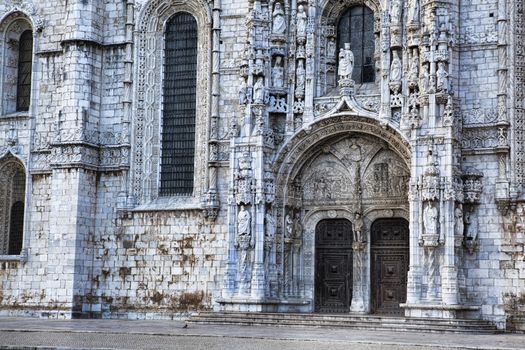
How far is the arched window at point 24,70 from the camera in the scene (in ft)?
118

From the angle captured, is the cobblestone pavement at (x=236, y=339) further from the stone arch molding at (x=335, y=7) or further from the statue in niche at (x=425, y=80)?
the stone arch molding at (x=335, y=7)

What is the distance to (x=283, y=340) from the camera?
821 inches

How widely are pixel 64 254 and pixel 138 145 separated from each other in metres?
4.64

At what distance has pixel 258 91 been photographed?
99.2 feet

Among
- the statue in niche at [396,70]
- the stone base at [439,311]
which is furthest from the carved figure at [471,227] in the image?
the statue in niche at [396,70]

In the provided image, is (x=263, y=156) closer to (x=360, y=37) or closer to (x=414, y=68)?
(x=360, y=37)

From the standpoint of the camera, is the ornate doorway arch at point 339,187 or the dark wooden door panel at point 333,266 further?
the dark wooden door panel at point 333,266

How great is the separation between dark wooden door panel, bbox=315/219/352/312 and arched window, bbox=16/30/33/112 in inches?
513

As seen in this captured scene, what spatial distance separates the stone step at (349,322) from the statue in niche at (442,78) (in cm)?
683

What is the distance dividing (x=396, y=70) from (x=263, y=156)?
198 inches

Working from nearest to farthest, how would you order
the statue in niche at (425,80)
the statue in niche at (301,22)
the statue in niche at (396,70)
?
the statue in niche at (425,80) < the statue in niche at (396,70) < the statue in niche at (301,22)

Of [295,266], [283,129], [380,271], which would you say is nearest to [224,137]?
[283,129]

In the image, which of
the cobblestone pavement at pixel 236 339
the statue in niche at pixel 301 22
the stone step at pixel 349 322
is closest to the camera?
the cobblestone pavement at pixel 236 339

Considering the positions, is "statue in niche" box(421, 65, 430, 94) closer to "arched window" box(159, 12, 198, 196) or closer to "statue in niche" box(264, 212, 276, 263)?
"statue in niche" box(264, 212, 276, 263)
